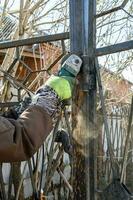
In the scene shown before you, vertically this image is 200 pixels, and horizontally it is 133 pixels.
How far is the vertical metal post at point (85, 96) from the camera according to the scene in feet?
6.79

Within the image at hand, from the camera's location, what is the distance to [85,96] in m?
2.11

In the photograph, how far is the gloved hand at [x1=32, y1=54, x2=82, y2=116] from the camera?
191cm

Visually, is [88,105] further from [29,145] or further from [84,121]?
[29,145]

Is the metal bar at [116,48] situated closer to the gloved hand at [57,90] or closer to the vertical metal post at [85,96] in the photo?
the vertical metal post at [85,96]

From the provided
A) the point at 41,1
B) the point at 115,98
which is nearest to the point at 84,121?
the point at 41,1

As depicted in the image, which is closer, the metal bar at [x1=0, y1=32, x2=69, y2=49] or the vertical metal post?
the vertical metal post

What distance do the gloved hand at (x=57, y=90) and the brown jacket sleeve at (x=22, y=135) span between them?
9 cm

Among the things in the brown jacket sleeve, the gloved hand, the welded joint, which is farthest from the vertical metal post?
the brown jacket sleeve

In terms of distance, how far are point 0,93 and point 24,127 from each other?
269cm

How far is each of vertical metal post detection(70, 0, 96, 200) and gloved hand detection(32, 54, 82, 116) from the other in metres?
0.11

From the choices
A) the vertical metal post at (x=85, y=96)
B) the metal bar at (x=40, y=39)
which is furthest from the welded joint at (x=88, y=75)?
the metal bar at (x=40, y=39)

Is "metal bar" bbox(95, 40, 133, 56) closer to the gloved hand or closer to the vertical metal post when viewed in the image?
the vertical metal post

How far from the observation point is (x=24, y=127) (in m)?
1.76

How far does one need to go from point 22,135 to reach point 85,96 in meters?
0.50
